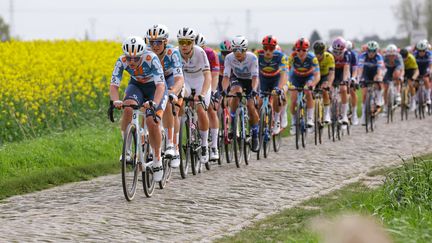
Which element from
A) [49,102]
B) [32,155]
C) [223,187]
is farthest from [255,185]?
[49,102]

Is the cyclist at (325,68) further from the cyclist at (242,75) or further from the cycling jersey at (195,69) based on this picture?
the cycling jersey at (195,69)

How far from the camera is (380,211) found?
23.9 ft

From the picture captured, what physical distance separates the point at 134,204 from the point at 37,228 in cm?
175

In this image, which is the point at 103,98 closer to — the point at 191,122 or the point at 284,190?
the point at 191,122

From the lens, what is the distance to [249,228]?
753cm

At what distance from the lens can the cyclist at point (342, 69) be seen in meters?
19.0

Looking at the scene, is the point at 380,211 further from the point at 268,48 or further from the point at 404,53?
the point at 404,53

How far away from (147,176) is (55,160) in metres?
Answer: 3.50

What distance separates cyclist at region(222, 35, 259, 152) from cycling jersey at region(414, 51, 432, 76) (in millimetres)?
14013

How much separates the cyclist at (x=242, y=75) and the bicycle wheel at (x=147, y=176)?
157 inches

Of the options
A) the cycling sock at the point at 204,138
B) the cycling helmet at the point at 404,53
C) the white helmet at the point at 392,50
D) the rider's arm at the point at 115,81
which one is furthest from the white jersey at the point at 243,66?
the cycling helmet at the point at 404,53

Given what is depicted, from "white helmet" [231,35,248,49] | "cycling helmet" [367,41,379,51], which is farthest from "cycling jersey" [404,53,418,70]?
"white helmet" [231,35,248,49]

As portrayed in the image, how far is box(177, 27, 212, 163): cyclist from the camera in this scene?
11.6 m

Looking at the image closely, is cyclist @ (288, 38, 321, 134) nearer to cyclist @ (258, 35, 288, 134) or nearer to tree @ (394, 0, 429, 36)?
cyclist @ (258, 35, 288, 134)
